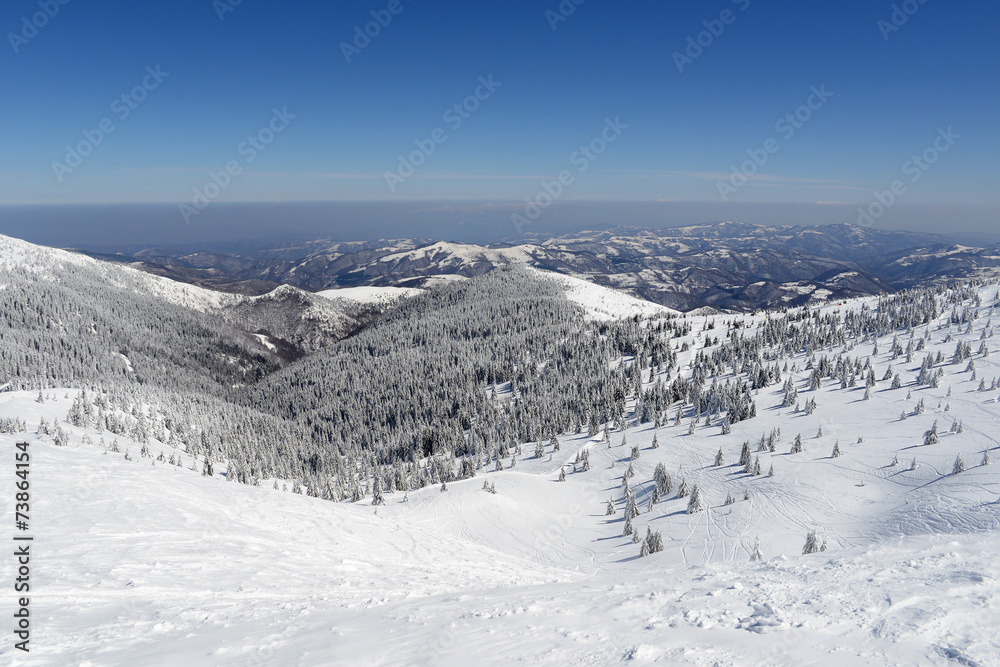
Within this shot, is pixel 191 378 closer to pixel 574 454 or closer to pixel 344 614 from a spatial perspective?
pixel 574 454

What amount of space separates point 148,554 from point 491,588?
20.3m

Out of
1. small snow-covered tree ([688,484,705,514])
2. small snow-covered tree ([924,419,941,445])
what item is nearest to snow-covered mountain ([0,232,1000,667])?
small snow-covered tree ([688,484,705,514])

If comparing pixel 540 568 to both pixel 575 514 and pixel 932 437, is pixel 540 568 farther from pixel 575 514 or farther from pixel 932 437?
pixel 932 437

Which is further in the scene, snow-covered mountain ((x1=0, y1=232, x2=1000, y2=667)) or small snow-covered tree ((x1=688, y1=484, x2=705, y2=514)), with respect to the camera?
small snow-covered tree ((x1=688, y1=484, x2=705, y2=514))

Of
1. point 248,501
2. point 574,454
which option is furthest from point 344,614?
point 574,454

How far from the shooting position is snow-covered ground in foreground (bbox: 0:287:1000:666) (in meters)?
14.6

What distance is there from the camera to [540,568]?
3706 cm

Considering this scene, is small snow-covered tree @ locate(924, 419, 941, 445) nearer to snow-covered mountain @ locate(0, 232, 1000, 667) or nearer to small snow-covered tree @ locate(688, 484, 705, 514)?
snow-covered mountain @ locate(0, 232, 1000, 667)

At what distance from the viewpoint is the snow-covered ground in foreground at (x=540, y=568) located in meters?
14.6

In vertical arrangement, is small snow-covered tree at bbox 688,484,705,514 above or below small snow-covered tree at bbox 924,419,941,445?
below

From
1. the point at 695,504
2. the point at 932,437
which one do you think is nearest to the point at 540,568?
the point at 695,504

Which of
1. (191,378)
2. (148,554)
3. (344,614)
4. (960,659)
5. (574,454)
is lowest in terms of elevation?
(574,454)

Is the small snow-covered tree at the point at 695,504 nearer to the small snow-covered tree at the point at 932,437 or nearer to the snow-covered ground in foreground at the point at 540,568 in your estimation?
the snow-covered ground in foreground at the point at 540,568

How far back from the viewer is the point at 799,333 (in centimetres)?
11069
